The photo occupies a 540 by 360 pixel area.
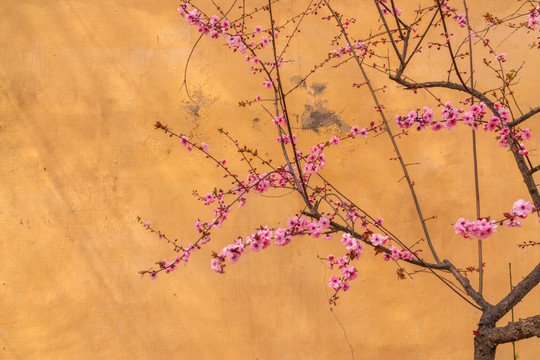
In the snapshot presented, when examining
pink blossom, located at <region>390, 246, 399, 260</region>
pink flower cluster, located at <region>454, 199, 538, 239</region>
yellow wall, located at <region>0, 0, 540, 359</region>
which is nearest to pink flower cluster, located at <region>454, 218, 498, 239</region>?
pink flower cluster, located at <region>454, 199, 538, 239</region>

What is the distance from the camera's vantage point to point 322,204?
2.45 meters

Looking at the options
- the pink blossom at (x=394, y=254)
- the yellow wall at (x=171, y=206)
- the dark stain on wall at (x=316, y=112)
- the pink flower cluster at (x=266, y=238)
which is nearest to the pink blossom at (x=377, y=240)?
the pink blossom at (x=394, y=254)

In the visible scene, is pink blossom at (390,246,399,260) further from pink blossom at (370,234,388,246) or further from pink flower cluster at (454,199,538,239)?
pink flower cluster at (454,199,538,239)

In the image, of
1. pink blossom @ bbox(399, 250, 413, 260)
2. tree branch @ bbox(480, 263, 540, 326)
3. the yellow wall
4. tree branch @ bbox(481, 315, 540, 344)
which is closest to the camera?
tree branch @ bbox(481, 315, 540, 344)

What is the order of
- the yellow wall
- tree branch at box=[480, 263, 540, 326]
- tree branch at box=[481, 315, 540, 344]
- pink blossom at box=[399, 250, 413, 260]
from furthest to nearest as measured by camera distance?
1. the yellow wall
2. pink blossom at box=[399, 250, 413, 260]
3. tree branch at box=[480, 263, 540, 326]
4. tree branch at box=[481, 315, 540, 344]

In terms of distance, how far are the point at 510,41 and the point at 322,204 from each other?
4.98ft

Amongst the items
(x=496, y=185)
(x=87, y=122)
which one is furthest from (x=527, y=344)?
(x=87, y=122)

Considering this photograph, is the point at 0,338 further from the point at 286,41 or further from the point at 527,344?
the point at 527,344

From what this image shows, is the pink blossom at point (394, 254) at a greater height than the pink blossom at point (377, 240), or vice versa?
the pink blossom at point (377, 240)

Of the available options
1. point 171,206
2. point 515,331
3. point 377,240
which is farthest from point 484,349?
point 171,206

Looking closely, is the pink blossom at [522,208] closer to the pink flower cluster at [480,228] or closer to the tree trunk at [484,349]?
the pink flower cluster at [480,228]

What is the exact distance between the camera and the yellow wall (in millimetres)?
2439

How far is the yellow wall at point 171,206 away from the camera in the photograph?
244cm

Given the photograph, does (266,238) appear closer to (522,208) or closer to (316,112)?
(522,208)
